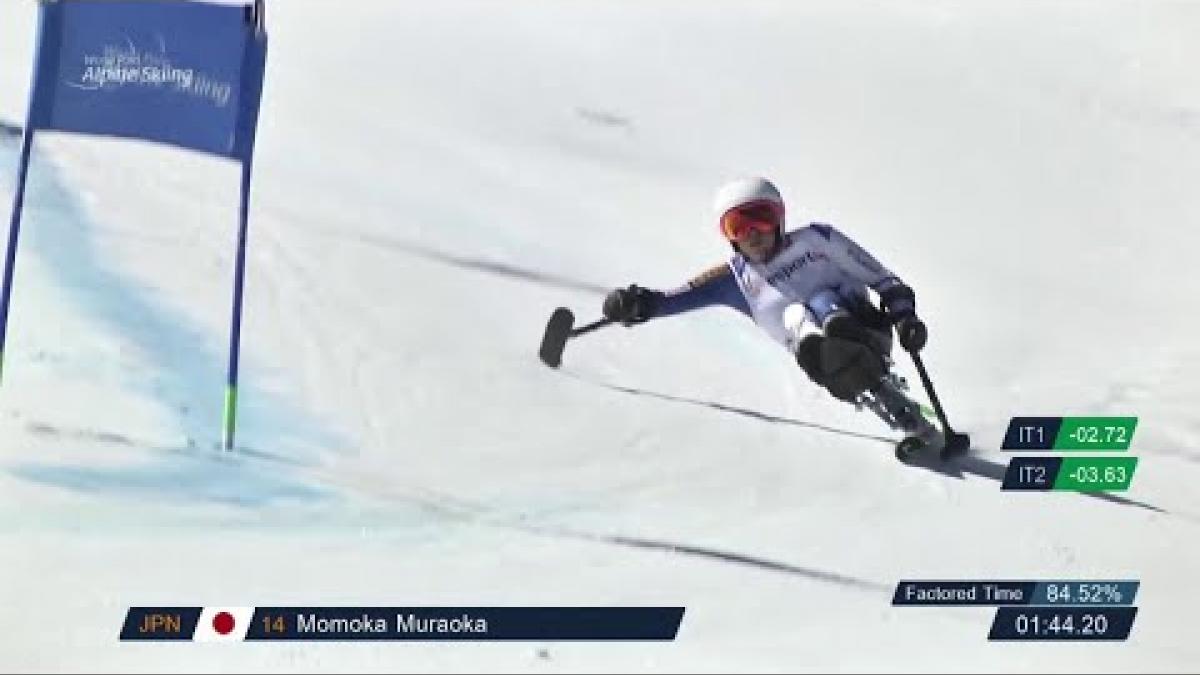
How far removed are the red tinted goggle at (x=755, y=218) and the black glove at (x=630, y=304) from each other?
497 millimetres

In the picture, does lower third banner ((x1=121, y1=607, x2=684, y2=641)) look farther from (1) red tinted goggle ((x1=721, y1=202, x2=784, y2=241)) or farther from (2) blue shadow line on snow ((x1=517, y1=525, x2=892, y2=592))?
(1) red tinted goggle ((x1=721, y1=202, x2=784, y2=241))

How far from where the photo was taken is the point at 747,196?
228 inches

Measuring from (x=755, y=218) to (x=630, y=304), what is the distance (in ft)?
1.94

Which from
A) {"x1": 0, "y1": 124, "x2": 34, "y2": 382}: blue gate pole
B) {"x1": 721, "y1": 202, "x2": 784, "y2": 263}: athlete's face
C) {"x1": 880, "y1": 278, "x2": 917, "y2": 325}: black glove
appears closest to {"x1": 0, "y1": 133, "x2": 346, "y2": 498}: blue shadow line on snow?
{"x1": 0, "y1": 124, "x2": 34, "y2": 382}: blue gate pole

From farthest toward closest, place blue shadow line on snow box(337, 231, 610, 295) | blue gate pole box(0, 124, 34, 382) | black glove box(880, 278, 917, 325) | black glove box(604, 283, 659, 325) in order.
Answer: blue shadow line on snow box(337, 231, 610, 295), black glove box(604, 283, 659, 325), black glove box(880, 278, 917, 325), blue gate pole box(0, 124, 34, 382)

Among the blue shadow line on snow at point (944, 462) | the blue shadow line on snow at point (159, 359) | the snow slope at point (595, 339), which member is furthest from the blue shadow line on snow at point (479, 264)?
the blue shadow line on snow at point (944, 462)

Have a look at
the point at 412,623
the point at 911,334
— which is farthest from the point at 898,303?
the point at 412,623

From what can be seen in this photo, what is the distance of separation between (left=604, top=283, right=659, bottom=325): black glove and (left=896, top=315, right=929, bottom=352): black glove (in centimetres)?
96

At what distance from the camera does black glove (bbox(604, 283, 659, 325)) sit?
6.19 meters

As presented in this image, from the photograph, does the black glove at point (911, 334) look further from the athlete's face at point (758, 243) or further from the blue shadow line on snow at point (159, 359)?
the blue shadow line on snow at point (159, 359)

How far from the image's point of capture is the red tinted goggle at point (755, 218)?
5793 millimetres

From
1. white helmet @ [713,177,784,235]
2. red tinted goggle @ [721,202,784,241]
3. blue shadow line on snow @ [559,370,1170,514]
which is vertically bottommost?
blue shadow line on snow @ [559,370,1170,514]

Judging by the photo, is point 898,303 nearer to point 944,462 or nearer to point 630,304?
point 944,462

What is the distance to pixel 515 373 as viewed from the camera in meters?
6.03
